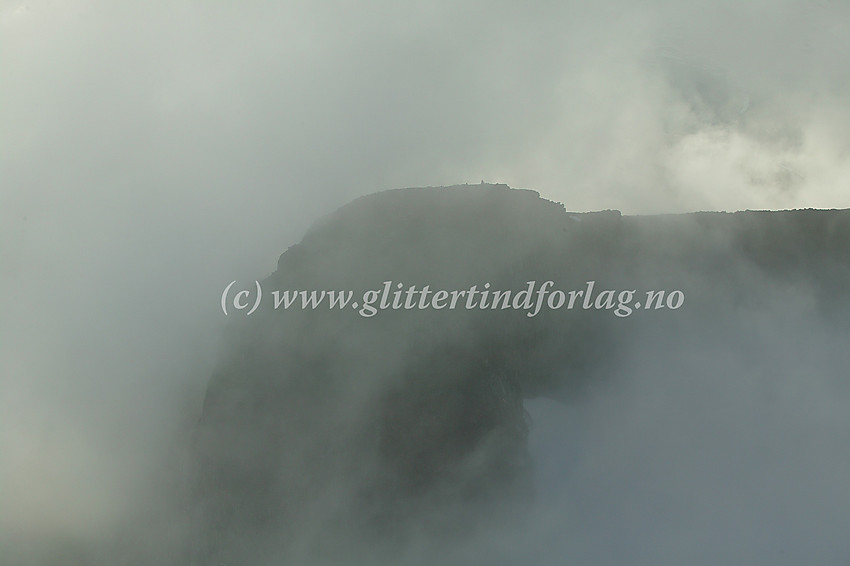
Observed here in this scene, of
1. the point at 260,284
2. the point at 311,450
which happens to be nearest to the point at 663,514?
the point at 311,450

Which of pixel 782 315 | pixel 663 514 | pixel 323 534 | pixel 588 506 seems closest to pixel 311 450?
pixel 323 534

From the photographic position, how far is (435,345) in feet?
144

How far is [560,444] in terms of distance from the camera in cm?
4266

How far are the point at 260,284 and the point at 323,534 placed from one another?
12891 mm

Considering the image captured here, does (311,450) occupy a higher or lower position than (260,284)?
lower

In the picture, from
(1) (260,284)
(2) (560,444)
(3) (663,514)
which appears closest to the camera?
(3) (663,514)

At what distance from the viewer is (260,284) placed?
153ft

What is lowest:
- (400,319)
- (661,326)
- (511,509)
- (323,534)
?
(323,534)

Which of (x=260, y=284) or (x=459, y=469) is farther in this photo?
(x=260, y=284)

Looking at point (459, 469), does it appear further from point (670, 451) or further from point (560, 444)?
point (670, 451)

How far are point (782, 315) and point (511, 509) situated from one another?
1601 cm

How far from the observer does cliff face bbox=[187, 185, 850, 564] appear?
42.1 m

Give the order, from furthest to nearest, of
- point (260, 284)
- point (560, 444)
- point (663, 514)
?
point (260, 284)
point (560, 444)
point (663, 514)

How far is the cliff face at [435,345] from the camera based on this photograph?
1658 inches
